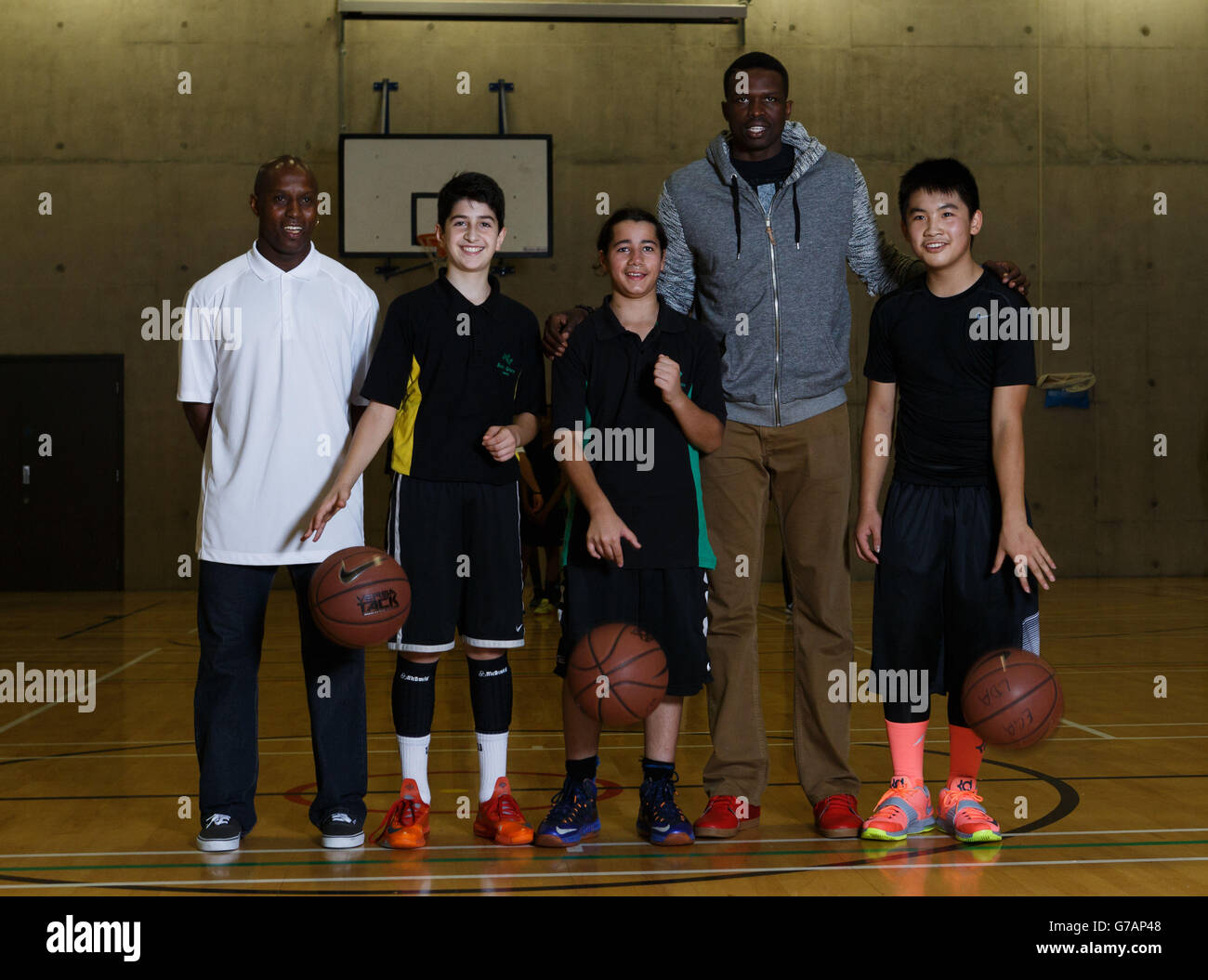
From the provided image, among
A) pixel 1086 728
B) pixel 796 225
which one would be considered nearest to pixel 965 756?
pixel 796 225

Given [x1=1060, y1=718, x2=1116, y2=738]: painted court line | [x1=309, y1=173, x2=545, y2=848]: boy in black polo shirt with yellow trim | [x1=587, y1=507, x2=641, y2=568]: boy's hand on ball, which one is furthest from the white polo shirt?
[x1=1060, y1=718, x2=1116, y2=738]: painted court line

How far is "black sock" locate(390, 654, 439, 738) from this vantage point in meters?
3.22

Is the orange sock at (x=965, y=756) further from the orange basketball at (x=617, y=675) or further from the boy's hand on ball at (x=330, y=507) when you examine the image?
the boy's hand on ball at (x=330, y=507)

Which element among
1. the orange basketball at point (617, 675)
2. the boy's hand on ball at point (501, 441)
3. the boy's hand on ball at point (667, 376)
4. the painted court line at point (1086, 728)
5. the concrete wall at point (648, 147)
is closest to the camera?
the orange basketball at point (617, 675)

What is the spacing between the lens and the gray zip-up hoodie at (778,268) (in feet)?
11.1

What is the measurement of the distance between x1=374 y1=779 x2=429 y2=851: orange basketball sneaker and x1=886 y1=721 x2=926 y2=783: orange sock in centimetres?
121

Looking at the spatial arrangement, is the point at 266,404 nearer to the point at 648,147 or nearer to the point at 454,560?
the point at 454,560

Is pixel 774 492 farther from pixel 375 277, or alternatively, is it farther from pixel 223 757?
pixel 375 277

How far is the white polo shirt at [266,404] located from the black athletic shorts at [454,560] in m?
0.15

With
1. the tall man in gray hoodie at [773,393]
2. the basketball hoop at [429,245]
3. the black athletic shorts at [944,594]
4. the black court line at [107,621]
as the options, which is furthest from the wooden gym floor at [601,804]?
the basketball hoop at [429,245]

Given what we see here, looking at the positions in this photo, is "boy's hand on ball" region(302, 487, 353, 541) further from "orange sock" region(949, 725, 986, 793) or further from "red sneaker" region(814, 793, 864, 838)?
"orange sock" region(949, 725, 986, 793)

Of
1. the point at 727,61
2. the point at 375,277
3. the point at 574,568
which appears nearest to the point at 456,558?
the point at 574,568

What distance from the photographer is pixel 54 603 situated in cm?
1072

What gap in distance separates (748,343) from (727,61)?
9201 mm
